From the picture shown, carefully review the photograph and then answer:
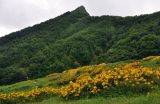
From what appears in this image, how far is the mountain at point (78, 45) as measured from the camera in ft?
351

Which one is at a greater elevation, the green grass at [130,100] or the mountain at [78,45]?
the mountain at [78,45]

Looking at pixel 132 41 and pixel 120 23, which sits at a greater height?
pixel 120 23

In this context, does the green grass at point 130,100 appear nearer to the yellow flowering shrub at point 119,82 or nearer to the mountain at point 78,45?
the yellow flowering shrub at point 119,82

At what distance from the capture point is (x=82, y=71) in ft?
131

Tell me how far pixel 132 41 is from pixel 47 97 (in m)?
92.2

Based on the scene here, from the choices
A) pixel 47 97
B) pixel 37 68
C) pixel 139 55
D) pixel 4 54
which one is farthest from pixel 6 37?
pixel 47 97

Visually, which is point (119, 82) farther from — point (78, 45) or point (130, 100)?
point (78, 45)

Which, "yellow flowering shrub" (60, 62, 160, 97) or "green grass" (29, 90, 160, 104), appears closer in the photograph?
"green grass" (29, 90, 160, 104)

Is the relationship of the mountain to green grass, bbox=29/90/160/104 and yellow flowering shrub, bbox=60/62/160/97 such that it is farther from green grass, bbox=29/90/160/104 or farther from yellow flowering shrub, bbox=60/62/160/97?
green grass, bbox=29/90/160/104

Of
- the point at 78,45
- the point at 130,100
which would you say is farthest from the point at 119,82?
the point at 78,45

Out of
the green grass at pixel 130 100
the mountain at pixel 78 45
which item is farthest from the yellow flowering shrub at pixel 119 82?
the mountain at pixel 78 45

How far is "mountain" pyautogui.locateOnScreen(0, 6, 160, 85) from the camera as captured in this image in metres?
107

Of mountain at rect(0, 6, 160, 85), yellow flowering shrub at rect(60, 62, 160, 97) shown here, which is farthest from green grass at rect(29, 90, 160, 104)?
mountain at rect(0, 6, 160, 85)

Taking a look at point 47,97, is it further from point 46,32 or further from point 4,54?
point 46,32
